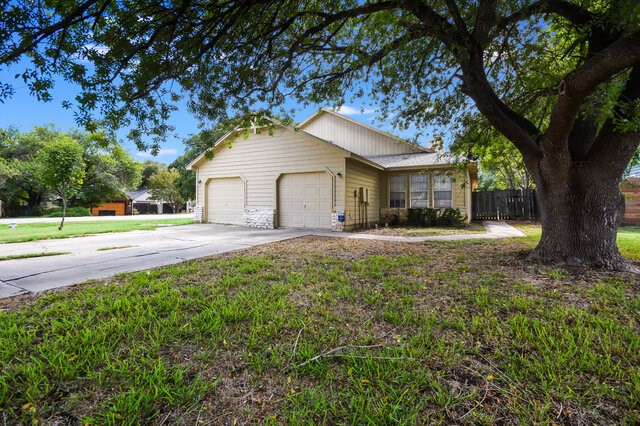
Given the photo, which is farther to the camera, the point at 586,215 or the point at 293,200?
the point at 293,200

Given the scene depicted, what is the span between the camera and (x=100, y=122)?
164 inches

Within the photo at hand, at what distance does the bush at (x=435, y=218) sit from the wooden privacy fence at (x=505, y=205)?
413 cm

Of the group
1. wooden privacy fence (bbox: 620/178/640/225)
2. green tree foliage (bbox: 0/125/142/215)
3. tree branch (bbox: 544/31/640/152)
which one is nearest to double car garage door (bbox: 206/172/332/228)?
tree branch (bbox: 544/31/640/152)

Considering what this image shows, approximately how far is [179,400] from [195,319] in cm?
104

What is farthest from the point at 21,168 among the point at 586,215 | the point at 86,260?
the point at 586,215

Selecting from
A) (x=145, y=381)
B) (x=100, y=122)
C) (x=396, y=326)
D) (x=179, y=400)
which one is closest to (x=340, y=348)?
(x=396, y=326)

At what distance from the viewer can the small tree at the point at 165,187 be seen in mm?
37469

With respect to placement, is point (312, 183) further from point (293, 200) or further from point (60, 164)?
point (60, 164)

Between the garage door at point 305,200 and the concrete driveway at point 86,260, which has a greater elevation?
the garage door at point 305,200

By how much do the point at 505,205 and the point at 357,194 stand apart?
9275 mm

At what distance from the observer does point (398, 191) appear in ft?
44.7

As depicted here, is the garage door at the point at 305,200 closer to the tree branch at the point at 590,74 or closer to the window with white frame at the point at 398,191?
the window with white frame at the point at 398,191

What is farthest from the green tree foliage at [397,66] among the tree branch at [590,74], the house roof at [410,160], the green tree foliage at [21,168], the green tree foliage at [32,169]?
the green tree foliage at [21,168]

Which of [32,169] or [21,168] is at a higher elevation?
[21,168]
